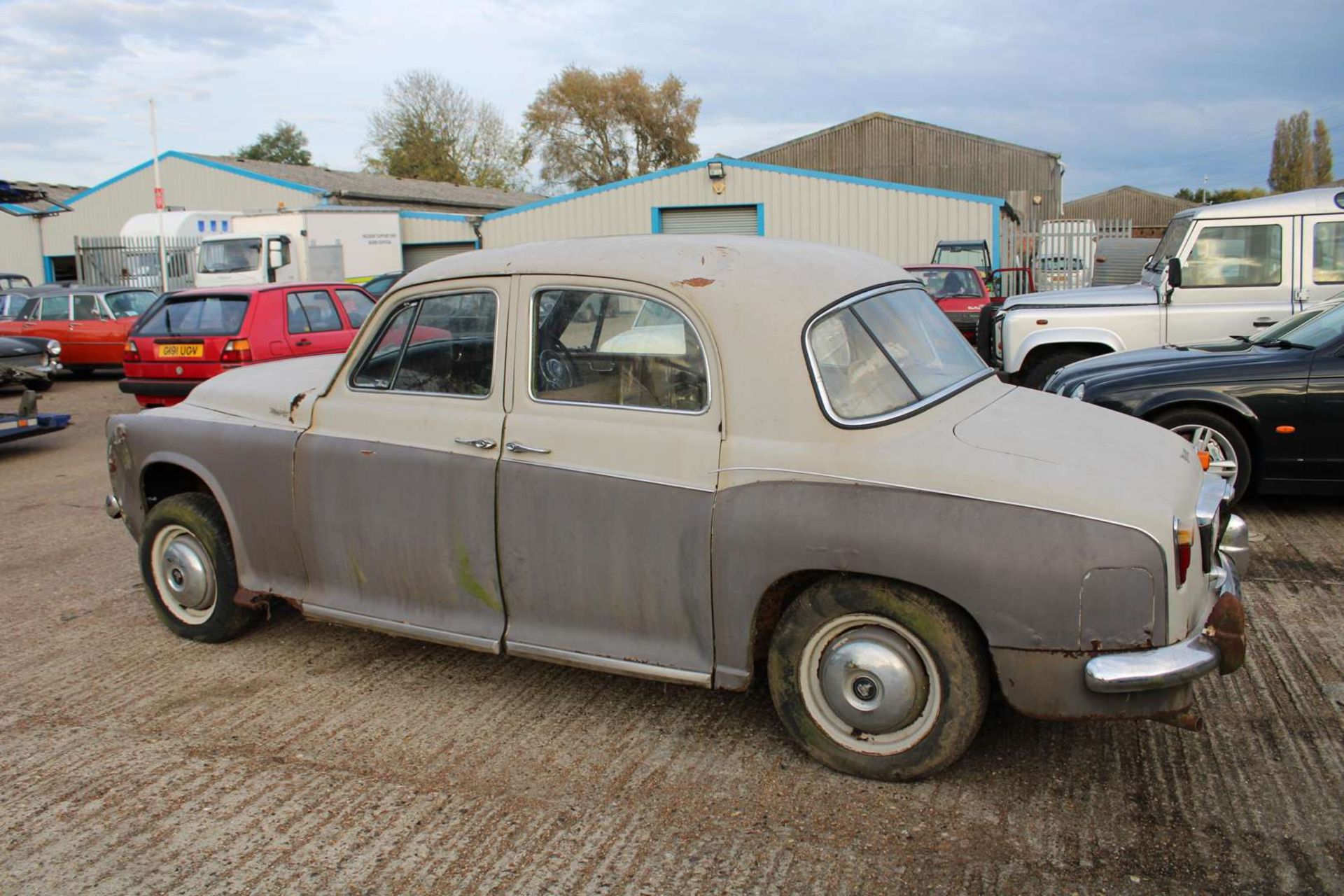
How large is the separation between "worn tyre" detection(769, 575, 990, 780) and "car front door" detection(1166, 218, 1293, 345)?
6399 mm

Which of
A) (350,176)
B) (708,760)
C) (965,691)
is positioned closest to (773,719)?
(708,760)

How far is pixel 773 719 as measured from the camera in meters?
4.09

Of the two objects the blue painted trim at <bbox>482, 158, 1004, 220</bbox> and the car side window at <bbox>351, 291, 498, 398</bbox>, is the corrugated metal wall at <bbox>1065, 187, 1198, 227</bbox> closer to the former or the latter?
the blue painted trim at <bbox>482, 158, 1004, 220</bbox>

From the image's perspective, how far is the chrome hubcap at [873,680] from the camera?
11.2 feet

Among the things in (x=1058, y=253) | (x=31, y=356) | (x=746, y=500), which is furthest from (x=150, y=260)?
(x=746, y=500)

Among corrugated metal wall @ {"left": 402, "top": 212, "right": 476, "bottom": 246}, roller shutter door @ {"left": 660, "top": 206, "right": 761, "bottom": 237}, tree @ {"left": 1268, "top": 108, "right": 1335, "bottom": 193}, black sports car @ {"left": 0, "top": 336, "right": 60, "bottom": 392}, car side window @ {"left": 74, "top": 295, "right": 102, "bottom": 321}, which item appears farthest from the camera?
tree @ {"left": 1268, "top": 108, "right": 1335, "bottom": 193}

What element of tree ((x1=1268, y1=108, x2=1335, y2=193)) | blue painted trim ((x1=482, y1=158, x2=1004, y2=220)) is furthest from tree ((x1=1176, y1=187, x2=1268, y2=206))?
blue painted trim ((x1=482, y1=158, x2=1004, y2=220))

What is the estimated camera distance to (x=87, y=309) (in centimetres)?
1809

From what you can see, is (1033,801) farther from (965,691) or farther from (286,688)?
(286,688)

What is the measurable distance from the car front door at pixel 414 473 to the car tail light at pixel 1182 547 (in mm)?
2312

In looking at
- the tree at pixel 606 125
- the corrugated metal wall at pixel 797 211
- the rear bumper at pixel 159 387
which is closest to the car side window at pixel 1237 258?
the rear bumper at pixel 159 387

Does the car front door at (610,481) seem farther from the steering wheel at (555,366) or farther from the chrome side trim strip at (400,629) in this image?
the chrome side trim strip at (400,629)

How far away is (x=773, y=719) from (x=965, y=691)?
0.95 meters

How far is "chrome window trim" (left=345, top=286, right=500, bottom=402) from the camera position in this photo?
13.5 feet
